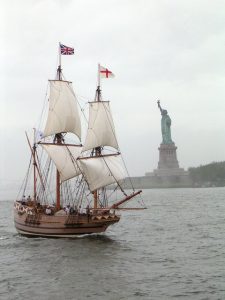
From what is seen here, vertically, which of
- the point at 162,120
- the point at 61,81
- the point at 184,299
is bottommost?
the point at 184,299

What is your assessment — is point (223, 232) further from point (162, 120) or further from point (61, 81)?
point (162, 120)

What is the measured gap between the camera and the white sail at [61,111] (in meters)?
49.2

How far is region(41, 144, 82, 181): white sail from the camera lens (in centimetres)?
4878

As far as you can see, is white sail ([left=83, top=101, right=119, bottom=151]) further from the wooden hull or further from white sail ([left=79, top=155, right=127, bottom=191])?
the wooden hull

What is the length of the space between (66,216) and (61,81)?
50.3 ft

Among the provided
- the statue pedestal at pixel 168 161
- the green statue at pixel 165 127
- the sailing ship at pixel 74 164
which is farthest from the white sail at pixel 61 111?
the statue pedestal at pixel 168 161

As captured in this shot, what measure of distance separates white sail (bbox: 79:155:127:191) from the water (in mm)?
5131

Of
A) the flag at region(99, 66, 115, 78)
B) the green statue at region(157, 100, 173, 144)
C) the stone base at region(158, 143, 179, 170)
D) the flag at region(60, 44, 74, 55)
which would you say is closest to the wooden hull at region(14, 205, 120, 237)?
the flag at region(99, 66, 115, 78)

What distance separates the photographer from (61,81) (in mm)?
50000

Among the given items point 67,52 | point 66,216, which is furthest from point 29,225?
point 67,52

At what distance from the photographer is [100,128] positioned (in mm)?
46250

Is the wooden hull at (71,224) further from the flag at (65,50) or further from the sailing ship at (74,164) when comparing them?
the flag at (65,50)

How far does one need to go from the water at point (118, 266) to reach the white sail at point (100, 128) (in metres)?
9.06

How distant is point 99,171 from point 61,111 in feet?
27.5
